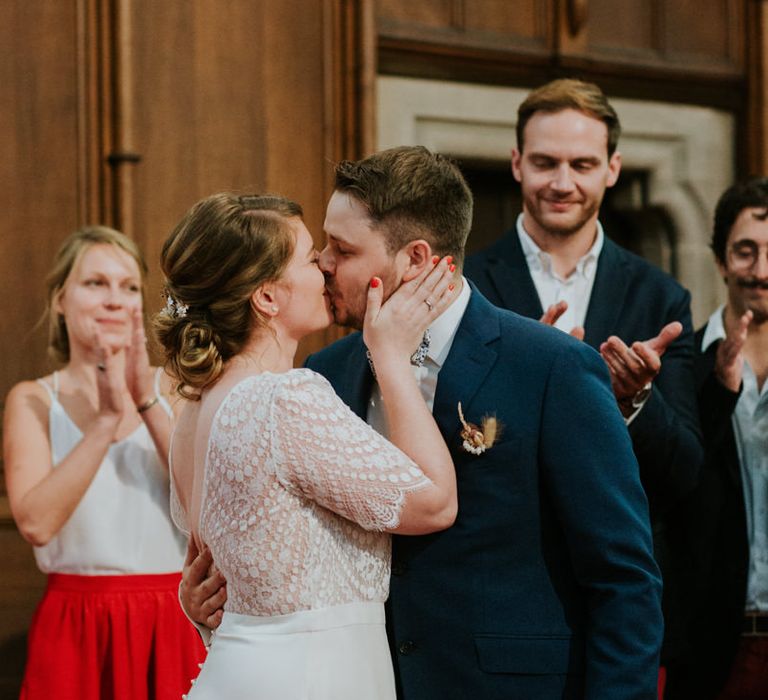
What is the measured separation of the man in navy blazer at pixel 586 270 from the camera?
366 centimetres

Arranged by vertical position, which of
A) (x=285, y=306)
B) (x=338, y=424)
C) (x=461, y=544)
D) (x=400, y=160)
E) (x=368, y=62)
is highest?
(x=368, y=62)

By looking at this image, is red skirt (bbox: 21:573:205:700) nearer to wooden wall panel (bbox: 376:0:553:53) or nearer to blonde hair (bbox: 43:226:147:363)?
blonde hair (bbox: 43:226:147:363)

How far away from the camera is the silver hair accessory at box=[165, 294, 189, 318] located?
2527mm

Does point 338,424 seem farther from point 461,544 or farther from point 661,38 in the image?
point 661,38

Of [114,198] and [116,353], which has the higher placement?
[114,198]

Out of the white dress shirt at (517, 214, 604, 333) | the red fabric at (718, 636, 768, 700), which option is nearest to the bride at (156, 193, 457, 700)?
the white dress shirt at (517, 214, 604, 333)

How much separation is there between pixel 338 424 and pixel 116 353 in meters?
1.74

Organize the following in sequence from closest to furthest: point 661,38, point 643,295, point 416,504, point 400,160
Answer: point 416,504
point 400,160
point 643,295
point 661,38

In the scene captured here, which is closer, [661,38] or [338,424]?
[338,424]

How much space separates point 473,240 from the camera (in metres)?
5.67

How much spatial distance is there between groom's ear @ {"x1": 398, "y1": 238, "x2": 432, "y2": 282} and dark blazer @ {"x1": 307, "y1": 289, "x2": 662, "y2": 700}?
224mm

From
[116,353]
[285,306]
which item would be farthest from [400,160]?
[116,353]

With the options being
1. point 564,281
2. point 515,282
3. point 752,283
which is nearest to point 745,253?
point 752,283

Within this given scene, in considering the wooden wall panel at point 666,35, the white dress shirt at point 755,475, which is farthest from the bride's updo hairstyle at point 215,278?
the wooden wall panel at point 666,35
